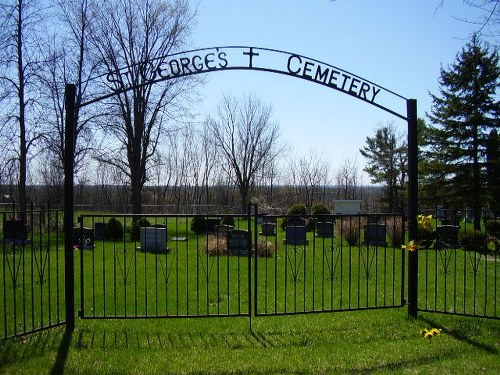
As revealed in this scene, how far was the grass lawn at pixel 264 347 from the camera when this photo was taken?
15.1ft

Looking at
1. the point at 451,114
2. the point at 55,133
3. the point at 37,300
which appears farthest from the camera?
the point at 451,114

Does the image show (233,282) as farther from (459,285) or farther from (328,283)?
(459,285)

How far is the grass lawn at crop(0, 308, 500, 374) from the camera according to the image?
4.60 meters

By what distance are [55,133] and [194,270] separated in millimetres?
18349

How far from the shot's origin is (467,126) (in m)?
28.1

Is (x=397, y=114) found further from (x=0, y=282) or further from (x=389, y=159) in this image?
(x=389, y=159)

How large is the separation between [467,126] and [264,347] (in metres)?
26.7

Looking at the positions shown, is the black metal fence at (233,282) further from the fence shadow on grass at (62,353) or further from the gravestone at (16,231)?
the gravestone at (16,231)

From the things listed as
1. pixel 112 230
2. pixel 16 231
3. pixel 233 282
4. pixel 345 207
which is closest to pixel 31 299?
pixel 233 282

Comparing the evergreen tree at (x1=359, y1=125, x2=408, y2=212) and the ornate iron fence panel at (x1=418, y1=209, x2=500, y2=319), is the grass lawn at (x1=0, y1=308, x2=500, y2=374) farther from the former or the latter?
the evergreen tree at (x1=359, y1=125, x2=408, y2=212)

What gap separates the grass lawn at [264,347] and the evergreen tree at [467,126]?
23.6 m

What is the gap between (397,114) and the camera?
6.43 meters

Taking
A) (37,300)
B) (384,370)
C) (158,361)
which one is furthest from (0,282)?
(384,370)

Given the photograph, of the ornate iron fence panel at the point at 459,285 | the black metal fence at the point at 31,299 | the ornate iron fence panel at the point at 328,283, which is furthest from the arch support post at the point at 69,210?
the ornate iron fence panel at the point at 459,285
